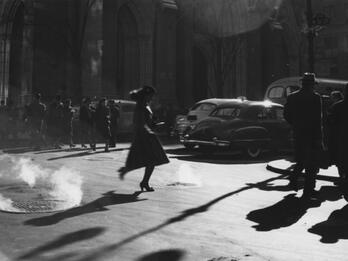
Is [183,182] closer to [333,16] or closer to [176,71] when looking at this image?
[176,71]

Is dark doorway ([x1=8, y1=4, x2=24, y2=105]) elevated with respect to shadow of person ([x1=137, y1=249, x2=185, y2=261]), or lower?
elevated

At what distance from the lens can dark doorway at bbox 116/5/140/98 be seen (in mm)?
30688

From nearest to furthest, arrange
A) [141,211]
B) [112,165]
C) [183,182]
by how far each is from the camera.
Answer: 1. [141,211]
2. [183,182]
3. [112,165]

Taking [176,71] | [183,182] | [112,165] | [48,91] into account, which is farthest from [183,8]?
[183,182]

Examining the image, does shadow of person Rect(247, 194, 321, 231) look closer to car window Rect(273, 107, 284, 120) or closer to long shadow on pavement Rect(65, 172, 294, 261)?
long shadow on pavement Rect(65, 172, 294, 261)

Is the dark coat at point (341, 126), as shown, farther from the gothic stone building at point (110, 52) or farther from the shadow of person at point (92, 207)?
the gothic stone building at point (110, 52)

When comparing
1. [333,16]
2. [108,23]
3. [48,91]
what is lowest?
[48,91]

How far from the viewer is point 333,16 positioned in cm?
4334

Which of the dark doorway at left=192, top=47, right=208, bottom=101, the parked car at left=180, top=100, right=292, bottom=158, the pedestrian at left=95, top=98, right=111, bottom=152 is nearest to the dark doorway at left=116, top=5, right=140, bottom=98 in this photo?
the dark doorway at left=192, top=47, right=208, bottom=101

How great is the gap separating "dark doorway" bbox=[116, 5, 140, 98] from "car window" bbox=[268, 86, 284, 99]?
11.9m

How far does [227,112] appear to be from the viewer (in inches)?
583

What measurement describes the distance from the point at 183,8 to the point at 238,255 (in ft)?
97.4

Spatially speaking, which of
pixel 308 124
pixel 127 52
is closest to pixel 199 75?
pixel 127 52

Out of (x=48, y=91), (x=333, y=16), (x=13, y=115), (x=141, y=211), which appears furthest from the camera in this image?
(x=333, y=16)
